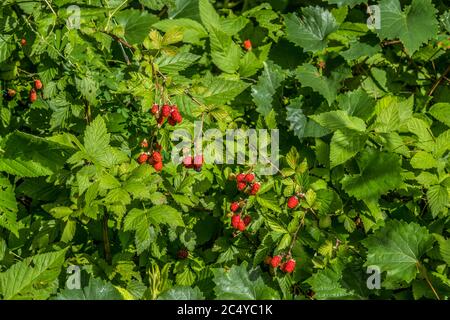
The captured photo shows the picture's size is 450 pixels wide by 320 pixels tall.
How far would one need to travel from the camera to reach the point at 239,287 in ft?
6.97

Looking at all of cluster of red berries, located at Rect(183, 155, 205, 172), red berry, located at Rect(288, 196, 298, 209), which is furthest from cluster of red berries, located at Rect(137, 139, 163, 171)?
red berry, located at Rect(288, 196, 298, 209)

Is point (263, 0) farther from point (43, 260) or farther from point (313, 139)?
point (43, 260)

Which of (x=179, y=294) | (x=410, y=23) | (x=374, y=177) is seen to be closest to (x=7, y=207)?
(x=179, y=294)

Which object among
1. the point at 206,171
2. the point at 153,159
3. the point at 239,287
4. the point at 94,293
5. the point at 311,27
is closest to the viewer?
the point at 94,293

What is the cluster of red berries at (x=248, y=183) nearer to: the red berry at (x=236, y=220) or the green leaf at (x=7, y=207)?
the red berry at (x=236, y=220)

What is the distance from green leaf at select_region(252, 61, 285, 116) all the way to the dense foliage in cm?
2

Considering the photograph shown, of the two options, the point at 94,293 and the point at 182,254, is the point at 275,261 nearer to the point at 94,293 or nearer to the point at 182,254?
the point at 182,254

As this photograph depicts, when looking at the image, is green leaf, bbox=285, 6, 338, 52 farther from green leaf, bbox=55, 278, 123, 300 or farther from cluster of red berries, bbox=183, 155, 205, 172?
green leaf, bbox=55, 278, 123, 300

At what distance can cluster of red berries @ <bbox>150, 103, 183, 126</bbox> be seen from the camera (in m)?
2.15

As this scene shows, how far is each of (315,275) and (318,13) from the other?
135 cm

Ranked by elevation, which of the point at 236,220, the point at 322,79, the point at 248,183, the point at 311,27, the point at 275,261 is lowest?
the point at 275,261

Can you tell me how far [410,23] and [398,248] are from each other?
44.7 inches

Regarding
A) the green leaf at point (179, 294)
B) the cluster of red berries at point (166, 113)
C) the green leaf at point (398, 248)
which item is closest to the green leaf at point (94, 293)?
the green leaf at point (179, 294)
